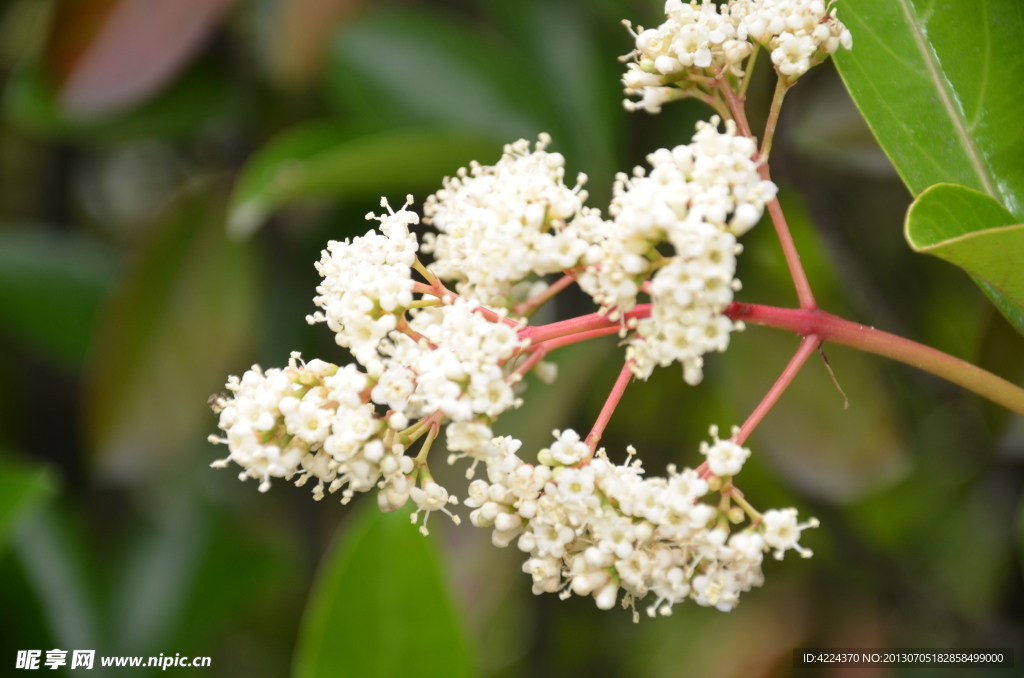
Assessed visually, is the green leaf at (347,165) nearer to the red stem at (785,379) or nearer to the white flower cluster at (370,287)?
the white flower cluster at (370,287)

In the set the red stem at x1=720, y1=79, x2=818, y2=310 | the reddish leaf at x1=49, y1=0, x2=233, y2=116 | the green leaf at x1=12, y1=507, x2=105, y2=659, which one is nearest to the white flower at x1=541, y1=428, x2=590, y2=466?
the red stem at x1=720, y1=79, x2=818, y2=310

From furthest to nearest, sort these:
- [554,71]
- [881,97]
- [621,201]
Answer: [554,71], [881,97], [621,201]

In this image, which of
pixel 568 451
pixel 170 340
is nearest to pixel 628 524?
pixel 568 451

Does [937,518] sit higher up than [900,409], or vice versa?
[900,409]

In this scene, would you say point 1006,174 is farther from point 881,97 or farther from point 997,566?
point 997,566

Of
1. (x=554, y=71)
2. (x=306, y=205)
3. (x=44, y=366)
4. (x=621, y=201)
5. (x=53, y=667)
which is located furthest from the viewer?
(x=44, y=366)

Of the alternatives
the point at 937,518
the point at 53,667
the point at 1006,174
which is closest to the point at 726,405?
the point at 937,518
